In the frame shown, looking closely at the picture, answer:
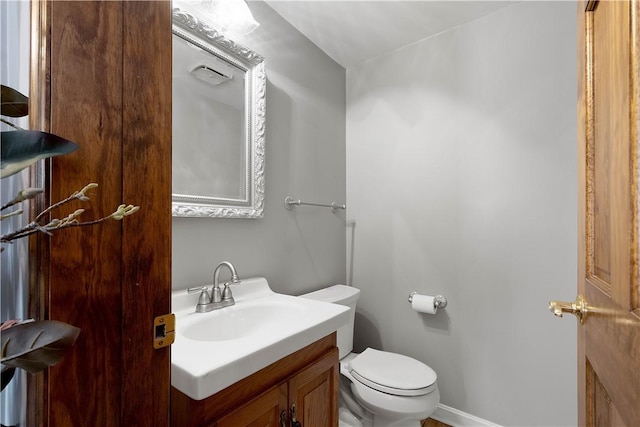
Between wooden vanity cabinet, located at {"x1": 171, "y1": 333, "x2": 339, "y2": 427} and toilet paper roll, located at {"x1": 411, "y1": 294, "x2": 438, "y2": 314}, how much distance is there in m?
0.78

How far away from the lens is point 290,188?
64.7 inches

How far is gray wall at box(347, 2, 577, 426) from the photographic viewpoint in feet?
4.72

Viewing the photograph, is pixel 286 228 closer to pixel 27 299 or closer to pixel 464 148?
pixel 464 148

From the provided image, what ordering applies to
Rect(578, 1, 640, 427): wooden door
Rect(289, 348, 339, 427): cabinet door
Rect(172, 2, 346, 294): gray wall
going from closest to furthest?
Rect(578, 1, 640, 427): wooden door
Rect(289, 348, 339, 427): cabinet door
Rect(172, 2, 346, 294): gray wall

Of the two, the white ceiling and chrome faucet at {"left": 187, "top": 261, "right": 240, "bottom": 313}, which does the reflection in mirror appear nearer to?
chrome faucet at {"left": 187, "top": 261, "right": 240, "bottom": 313}

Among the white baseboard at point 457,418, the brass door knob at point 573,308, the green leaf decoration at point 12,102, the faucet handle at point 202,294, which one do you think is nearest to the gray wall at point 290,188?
the faucet handle at point 202,294

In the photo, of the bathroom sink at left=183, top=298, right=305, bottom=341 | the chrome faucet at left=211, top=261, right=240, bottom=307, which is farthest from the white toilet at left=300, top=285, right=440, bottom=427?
the chrome faucet at left=211, top=261, right=240, bottom=307

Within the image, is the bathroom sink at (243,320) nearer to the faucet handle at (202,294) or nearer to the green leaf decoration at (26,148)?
the faucet handle at (202,294)

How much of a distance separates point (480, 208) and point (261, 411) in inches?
56.5

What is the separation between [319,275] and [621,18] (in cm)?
159

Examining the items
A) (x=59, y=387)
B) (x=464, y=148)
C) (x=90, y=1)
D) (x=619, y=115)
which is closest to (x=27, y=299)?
(x=59, y=387)

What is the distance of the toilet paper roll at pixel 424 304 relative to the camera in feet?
5.48

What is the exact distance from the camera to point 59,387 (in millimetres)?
440

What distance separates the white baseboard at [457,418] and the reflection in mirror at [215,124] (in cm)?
151
